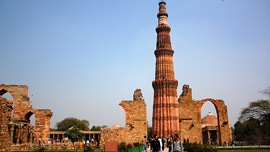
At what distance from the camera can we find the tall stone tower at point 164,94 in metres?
27.7

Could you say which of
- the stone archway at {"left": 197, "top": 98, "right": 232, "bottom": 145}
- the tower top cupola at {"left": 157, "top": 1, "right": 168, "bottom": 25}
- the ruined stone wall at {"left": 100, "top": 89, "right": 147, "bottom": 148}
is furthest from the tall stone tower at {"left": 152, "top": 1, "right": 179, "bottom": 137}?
the ruined stone wall at {"left": 100, "top": 89, "right": 147, "bottom": 148}

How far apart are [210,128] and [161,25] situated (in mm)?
14270

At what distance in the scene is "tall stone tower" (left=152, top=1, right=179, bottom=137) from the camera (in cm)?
2766

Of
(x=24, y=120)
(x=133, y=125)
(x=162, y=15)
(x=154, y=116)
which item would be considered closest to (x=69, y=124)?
(x=154, y=116)

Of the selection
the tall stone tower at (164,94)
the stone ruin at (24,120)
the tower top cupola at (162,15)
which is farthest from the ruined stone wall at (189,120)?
the stone ruin at (24,120)

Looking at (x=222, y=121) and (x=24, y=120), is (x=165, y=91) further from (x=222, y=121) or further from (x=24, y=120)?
(x=24, y=120)

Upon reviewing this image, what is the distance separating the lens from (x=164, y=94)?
28.2m

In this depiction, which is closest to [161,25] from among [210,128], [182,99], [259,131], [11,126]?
[182,99]

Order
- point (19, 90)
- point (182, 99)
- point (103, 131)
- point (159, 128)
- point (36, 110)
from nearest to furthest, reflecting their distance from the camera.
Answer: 1. point (103, 131)
2. point (36, 110)
3. point (19, 90)
4. point (182, 99)
5. point (159, 128)

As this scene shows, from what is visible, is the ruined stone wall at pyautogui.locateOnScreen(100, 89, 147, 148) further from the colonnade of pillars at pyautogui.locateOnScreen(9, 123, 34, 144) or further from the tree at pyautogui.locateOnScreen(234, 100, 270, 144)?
the tree at pyautogui.locateOnScreen(234, 100, 270, 144)

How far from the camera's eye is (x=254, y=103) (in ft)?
81.3

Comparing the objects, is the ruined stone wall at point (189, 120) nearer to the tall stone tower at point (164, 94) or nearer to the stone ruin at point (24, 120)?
the tall stone tower at point (164, 94)

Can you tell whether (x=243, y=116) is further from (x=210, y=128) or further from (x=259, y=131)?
(x=210, y=128)

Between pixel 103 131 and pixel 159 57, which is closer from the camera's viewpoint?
pixel 103 131
